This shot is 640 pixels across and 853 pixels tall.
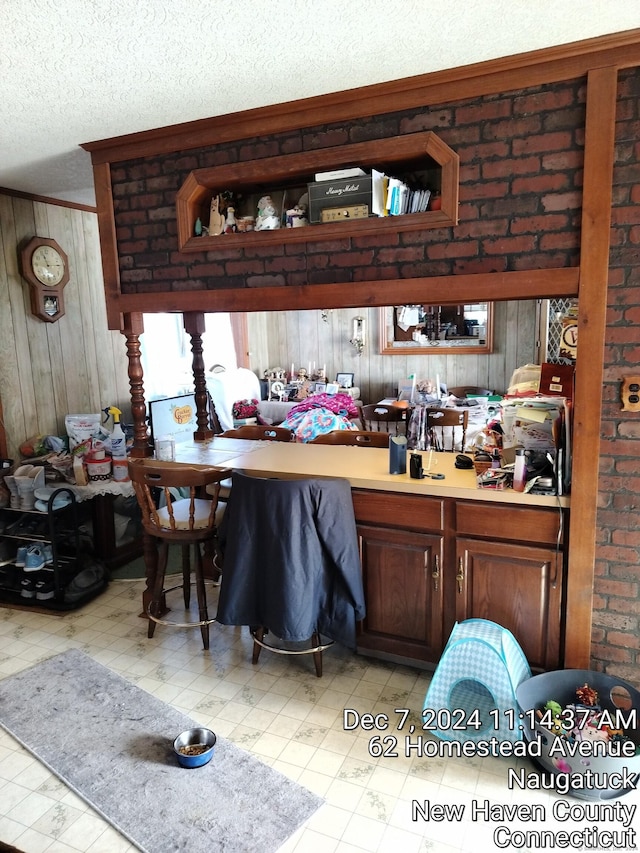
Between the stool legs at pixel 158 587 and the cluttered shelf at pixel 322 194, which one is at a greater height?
the cluttered shelf at pixel 322 194

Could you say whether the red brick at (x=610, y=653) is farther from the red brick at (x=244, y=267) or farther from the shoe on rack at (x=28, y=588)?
the shoe on rack at (x=28, y=588)

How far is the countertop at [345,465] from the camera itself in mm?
2406

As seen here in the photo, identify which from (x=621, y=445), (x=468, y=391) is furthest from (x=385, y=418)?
(x=621, y=445)

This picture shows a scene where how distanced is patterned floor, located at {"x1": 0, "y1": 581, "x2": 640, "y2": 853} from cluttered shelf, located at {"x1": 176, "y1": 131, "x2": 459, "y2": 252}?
1.92 meters

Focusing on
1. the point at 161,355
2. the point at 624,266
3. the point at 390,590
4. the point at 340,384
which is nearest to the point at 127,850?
the point at 390,590

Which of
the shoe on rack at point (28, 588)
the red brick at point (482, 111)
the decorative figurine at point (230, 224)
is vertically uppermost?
the red brick at point (482, 111)

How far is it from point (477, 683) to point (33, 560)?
2.49 m

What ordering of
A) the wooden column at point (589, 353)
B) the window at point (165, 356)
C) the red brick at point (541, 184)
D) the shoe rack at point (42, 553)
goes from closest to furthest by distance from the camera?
the wooden column at point (589, 353), the red brick at point (541, 184), the shoe rack at point (42, 553), the window at point (165, 356)

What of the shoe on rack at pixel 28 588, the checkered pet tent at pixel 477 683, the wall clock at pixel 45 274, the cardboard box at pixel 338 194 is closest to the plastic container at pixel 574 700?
the checkered pet tent at pixel 477 683

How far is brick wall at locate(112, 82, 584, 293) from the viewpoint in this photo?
84.9 inches

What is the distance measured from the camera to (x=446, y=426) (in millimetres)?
4246

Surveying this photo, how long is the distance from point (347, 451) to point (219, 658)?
3.89 feet

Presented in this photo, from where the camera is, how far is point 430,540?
2.51 metres

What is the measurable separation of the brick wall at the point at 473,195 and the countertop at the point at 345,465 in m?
0.85
